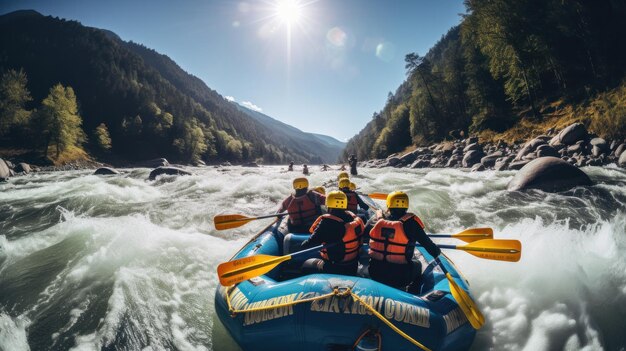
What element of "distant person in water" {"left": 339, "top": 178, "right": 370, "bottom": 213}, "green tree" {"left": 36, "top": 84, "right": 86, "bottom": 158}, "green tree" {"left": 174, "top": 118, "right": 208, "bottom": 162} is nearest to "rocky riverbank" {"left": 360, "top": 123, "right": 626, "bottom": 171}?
"distant person in water" {"left": 339, "top": 178, "right": 370, "bottom": 213}

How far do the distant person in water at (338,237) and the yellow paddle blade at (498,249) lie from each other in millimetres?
1898

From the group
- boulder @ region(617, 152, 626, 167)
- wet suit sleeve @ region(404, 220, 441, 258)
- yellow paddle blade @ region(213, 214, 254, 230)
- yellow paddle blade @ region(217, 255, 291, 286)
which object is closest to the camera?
yellow paddle blade @ region(217, 255, 291, 286)

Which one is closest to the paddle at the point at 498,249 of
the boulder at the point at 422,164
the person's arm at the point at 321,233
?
the person's arm at the point at 321,233

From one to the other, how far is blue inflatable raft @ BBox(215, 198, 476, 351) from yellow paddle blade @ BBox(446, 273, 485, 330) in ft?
0.21

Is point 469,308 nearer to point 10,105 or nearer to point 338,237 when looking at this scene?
point 338,237

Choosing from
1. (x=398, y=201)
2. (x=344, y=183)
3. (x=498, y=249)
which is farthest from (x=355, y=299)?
(x=344, y=183)

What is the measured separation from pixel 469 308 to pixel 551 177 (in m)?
11.3

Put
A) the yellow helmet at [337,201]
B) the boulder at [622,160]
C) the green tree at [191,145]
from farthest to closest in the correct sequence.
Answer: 1. the green tree at [191,145]
2. the boulder at [622,160]
3. the yellow helmet at [337,201]

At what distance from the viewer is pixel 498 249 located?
4.31 m

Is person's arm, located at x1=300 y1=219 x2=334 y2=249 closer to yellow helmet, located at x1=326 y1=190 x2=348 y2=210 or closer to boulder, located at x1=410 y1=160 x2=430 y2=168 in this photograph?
yellow helmet, located at x1=326 y1=190 x2=348 y2=210

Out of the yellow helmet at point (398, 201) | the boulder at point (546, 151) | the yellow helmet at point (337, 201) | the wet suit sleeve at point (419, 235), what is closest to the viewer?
the wet suit sleeve at point (419, 235)

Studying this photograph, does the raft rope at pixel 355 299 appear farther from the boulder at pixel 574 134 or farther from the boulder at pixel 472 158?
the boulder at pixel 472 158

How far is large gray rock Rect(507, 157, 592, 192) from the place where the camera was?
36.0 ft

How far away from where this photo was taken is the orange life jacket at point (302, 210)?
6.59 m
